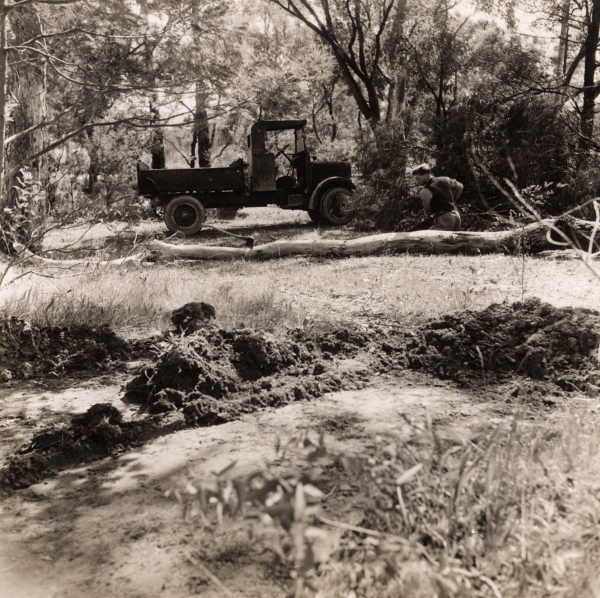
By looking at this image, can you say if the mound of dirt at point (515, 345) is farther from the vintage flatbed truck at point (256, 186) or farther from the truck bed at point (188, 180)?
the truck bed at point (188, 180)

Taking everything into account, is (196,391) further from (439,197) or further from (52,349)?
(439,197)

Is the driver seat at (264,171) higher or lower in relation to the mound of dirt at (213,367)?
higher

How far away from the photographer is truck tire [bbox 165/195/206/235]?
14.8 meters

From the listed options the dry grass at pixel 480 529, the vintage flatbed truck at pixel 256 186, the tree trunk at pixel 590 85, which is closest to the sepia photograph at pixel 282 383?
the dry grass at pixel 480 529

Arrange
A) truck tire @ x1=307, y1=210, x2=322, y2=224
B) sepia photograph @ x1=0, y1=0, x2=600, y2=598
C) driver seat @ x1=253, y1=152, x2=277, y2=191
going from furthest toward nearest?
truck tire @ x1=307, y1=210, x2=322, y2=224 < driver seat @ x1=253, y1=152, x2=277, y2=191 < sepia photograph @ x1=0, y1=0, x2=600, y2=598

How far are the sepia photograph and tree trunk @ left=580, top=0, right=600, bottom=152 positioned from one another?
0.12m

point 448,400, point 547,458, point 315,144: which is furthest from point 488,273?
point 315,144

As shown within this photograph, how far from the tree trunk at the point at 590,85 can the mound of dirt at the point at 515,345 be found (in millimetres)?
8584

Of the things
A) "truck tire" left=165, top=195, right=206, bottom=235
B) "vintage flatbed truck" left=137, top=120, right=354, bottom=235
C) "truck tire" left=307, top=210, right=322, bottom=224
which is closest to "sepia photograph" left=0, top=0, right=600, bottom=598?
"truck tire" left=165, top=195, right=206, bottom=235

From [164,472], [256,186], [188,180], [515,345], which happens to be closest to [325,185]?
[256,186]

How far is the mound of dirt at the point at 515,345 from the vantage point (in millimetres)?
4676

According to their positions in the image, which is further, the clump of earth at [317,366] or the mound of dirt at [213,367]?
the mound of dirt at [213,367]

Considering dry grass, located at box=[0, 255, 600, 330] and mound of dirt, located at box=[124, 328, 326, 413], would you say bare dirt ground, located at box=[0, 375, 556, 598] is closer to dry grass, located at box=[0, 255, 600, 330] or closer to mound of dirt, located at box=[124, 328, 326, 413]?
mound of dirt, located at box=[124, 328, 326, 413]

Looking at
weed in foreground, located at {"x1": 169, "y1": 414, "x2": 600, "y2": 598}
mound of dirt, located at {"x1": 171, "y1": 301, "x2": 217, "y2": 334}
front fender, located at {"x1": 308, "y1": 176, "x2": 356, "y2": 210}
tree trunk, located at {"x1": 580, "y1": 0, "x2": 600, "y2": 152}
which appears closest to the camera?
weed in foreground, located at {"x1": 169, "y1": 414, "x2": 600, "y2": 598}
